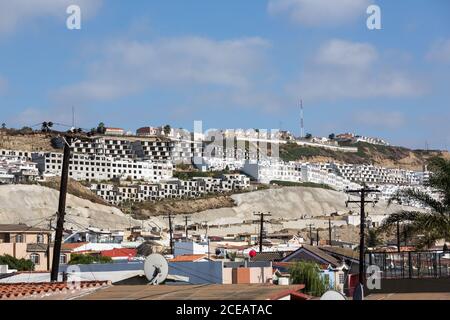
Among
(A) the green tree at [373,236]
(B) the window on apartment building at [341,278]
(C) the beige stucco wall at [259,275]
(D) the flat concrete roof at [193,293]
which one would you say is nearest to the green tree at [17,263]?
(B) the window on apartment building at [341,278]

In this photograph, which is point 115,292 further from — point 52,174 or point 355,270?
point 52,174

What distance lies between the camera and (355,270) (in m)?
45.8

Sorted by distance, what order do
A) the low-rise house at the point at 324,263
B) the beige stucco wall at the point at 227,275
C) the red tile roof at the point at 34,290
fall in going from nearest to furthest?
the red tile roof at the point at 34,290 → the beige stucco wall at the point at 227,275 → the low-rise house at the point at 324,263

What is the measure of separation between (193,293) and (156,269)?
6065 mm

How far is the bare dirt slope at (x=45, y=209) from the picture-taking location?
468 feet

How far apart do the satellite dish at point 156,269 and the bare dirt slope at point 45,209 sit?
380 ft

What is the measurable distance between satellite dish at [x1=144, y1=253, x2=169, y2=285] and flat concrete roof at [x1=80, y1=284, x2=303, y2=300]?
3.06m

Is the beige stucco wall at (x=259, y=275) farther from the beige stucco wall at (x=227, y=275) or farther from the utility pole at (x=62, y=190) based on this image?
the utility pole at (x=62, y=190)

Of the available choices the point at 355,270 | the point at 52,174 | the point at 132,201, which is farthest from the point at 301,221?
the point at 355,270

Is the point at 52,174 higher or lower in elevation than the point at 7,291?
higher

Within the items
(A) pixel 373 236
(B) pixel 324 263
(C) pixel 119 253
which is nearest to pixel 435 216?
(A) pixel 373 236

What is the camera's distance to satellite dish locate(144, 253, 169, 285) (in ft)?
75.7

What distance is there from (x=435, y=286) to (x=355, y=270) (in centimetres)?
1859

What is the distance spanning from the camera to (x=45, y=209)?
150500 mm
